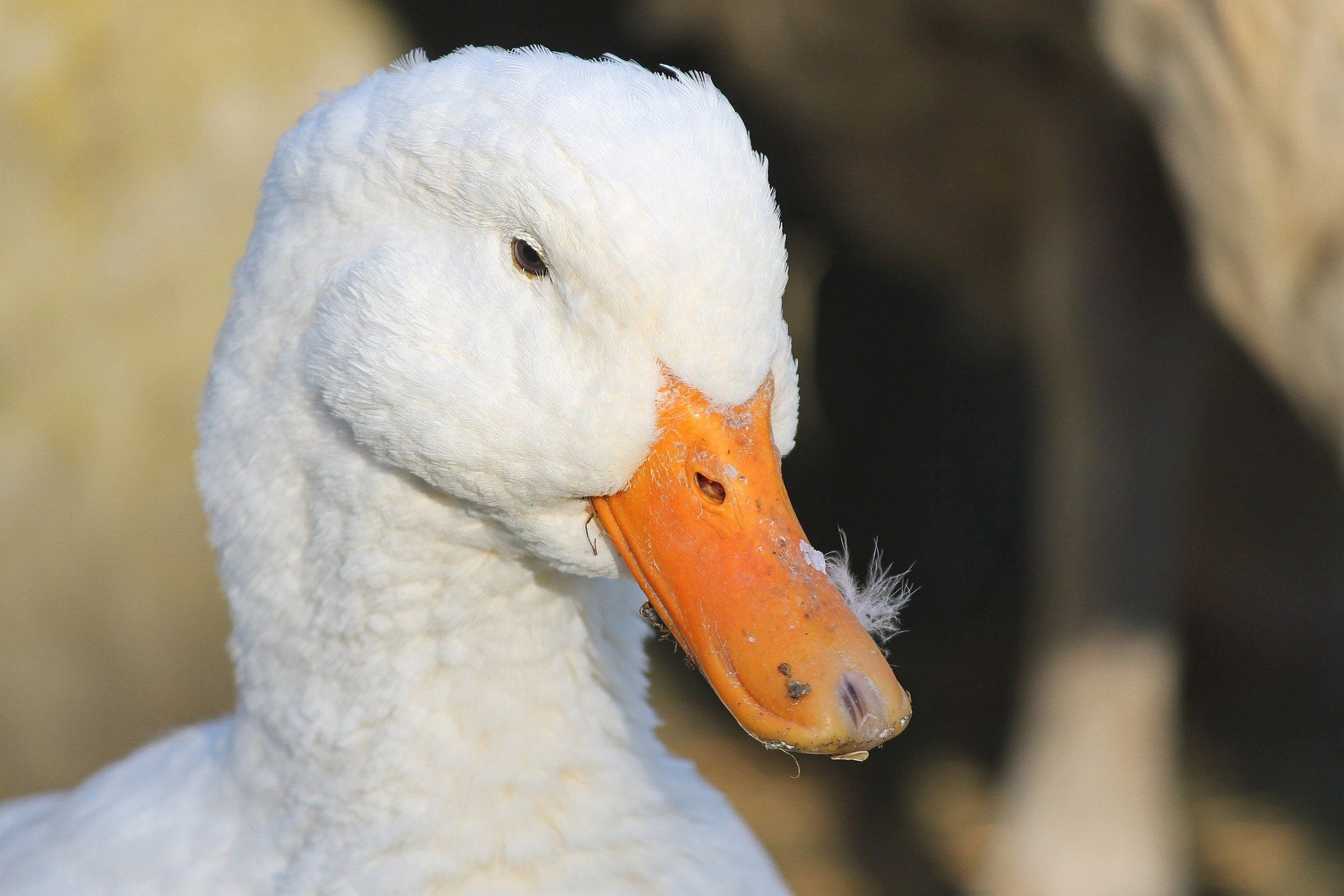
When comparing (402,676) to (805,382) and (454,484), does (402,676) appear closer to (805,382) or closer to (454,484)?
(454,484)

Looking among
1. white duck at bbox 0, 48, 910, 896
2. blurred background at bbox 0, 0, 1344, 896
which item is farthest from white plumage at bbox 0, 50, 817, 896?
blurred background at bbox 0, 0, 1344, 896

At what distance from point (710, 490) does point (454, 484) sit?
31cm

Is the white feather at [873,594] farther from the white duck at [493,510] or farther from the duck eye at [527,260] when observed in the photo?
the duck eye at [527,260]

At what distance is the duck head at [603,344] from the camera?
1361mm

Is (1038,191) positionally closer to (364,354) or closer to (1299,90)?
(1299,90)

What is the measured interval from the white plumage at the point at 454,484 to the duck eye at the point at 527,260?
0.01 meters

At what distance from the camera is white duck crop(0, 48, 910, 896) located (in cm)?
138

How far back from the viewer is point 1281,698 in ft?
17.2

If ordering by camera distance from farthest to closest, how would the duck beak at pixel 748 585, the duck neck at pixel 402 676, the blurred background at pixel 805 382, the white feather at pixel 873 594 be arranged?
1. the blurred background at pixel 805 382
2. the duck neck at pixel 402 676
3. the white feather at pixel 873 594
4. the duck beak at pixel 748 585

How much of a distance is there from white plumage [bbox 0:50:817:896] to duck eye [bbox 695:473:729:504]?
3.1 inches

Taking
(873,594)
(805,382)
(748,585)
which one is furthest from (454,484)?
(805,382)

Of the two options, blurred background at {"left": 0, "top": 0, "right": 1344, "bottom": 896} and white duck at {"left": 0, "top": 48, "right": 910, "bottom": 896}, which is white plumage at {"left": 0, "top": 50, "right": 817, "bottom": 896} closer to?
white duck at {"left": 0, "top": 48, "right": 910, "bottom": 896}

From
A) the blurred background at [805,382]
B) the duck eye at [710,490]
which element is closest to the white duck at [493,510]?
the duck eye at [710,490]

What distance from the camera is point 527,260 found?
1440 mm
